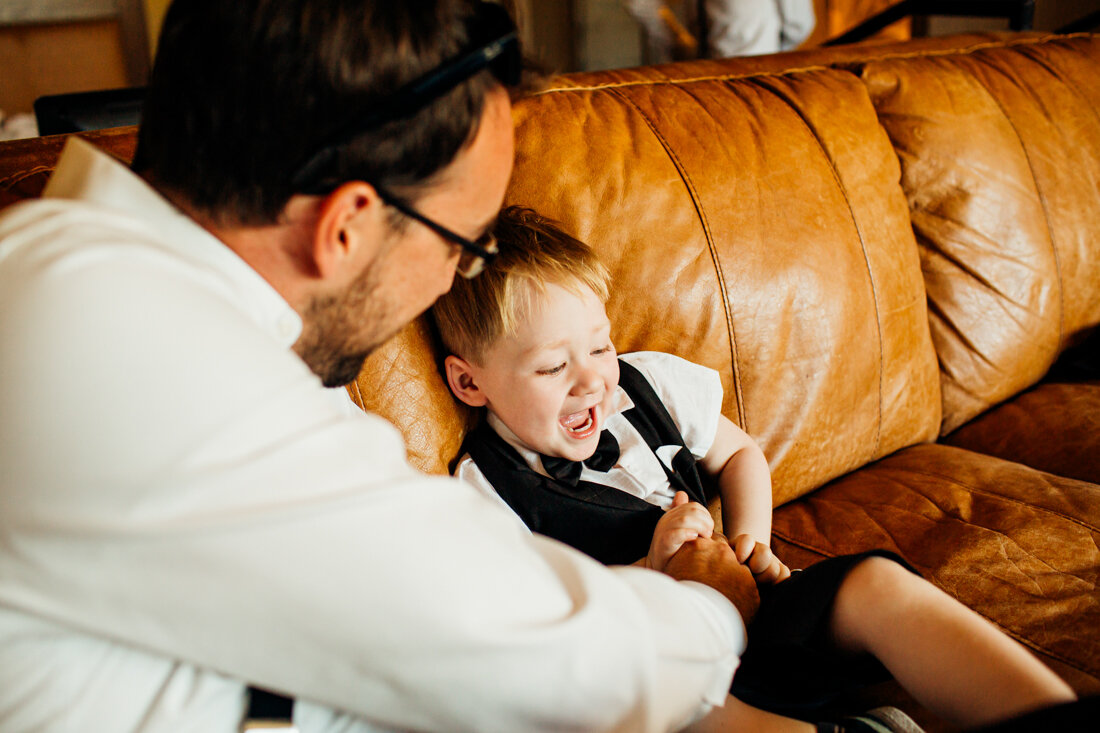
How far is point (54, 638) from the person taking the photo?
2.08 ft

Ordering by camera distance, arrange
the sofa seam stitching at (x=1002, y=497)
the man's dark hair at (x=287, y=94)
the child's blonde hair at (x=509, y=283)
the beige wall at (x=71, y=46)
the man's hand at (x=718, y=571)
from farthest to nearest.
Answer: the beige wall at (x=71, y=46) → the sofa seam stitching at (x=1002, y=497) → the child's blonde hair at (x=509, y=283) → the man's hand at (x=718, y=571) → the man's dark hair at (x=287, y=94)

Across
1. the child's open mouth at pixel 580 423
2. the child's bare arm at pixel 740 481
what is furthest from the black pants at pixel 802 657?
the child's open mouth at pixel 580 423

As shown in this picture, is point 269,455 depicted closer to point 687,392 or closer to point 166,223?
point 166,223

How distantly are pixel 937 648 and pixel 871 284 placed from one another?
91 cm

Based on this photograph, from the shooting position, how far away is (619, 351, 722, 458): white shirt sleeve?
135 cm

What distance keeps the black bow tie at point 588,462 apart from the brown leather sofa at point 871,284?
16 cm

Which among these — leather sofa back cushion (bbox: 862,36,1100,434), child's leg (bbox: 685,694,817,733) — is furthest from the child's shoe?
leather sofa back cushion (bbox: 862,36,1100,434)

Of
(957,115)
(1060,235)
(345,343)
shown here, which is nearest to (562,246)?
(345,343)

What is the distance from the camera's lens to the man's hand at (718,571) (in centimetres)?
96

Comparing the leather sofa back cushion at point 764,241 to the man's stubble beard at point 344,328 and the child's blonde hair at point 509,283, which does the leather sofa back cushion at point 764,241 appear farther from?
the man's stubble beard at point 344,328

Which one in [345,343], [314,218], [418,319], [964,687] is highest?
[314,218]

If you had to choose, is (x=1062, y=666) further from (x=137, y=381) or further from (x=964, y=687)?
(x=137, y=381)

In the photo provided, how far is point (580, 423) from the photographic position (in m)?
1.26

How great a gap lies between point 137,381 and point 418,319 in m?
0.71
